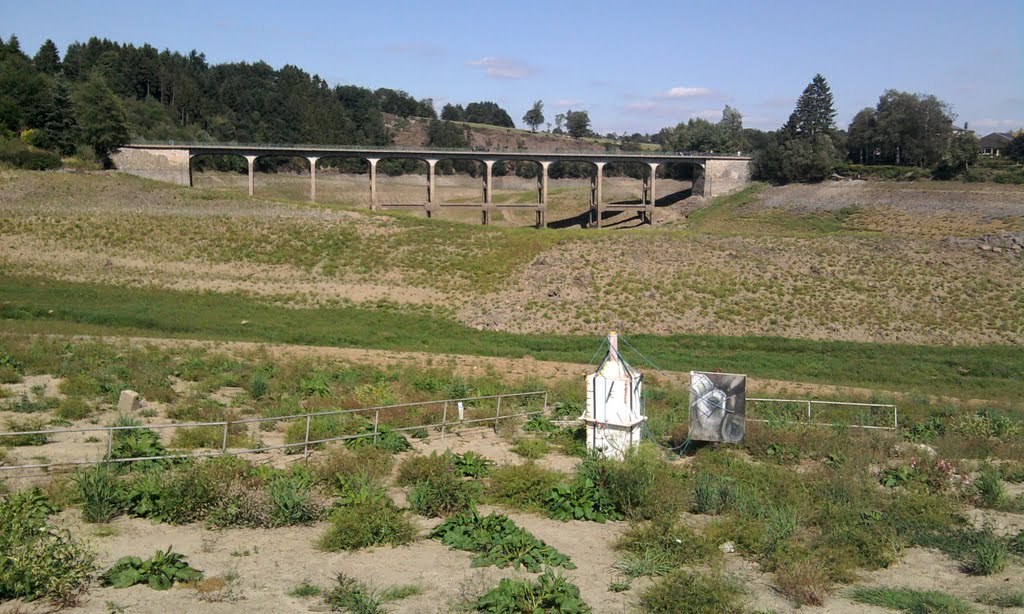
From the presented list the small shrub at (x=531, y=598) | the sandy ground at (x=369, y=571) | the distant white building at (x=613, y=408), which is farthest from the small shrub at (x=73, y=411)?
the small shrub at (x=531, y=598)

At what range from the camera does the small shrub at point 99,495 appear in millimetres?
→ 13461

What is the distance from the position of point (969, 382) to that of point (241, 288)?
38526 millimetres

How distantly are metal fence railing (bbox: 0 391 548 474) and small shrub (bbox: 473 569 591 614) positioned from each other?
733 centimetres

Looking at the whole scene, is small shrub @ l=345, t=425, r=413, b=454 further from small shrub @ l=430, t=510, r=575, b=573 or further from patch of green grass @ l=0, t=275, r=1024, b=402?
patch of green grass @ l=0, t=275, r=1024, b=402

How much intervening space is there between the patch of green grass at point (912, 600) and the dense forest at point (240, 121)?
7820cm

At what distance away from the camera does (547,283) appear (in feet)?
168

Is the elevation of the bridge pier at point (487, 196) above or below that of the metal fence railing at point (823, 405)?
above

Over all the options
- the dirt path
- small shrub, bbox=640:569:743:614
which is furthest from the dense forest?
small shrub, bbox=640:569:743:614

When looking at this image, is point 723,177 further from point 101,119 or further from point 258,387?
point 258,387

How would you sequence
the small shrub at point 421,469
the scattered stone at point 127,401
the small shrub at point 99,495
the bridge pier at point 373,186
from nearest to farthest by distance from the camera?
the small shrub at point 99,495 < the small shrub at point 421,469 < the scattered stone at point 127,401 < the bridge pier at point 373,186

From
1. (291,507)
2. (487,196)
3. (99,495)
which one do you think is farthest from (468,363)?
(487,196)

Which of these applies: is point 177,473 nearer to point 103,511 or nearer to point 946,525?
point 103,511

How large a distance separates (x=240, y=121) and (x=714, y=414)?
438 ft

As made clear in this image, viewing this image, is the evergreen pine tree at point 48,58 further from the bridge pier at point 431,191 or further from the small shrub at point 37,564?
the small shrub at point 37,564
